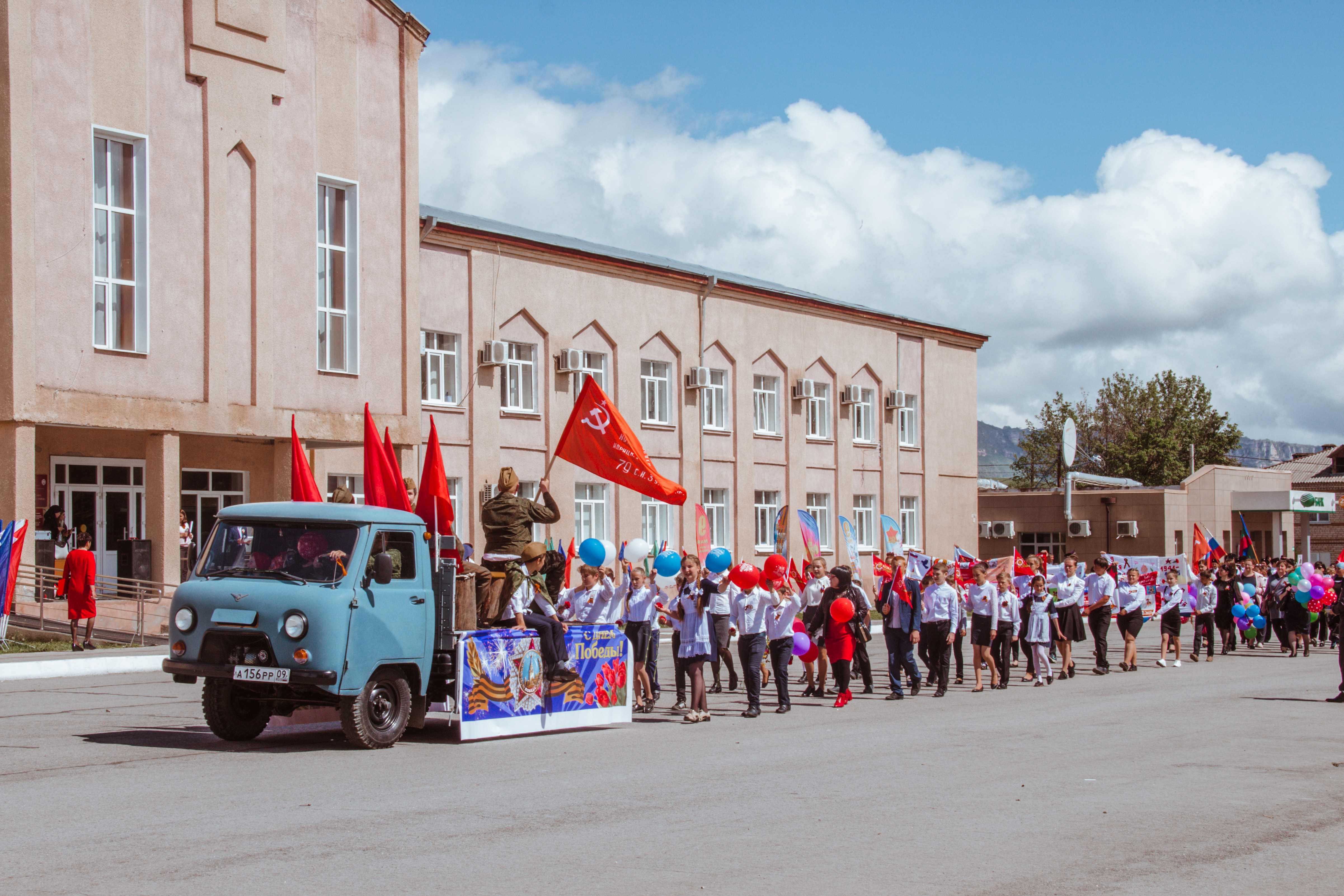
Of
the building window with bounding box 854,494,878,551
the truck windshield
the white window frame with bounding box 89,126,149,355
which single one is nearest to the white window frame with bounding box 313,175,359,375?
the white window frame with bounding box 89,126,149,355

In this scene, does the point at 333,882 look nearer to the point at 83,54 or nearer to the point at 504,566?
the point at 504,566

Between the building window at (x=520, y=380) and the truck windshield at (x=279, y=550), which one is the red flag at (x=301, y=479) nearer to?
the truck windshield at (x=279, y=550)

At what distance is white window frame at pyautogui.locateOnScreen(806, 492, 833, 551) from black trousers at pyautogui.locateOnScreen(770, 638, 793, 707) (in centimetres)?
2619

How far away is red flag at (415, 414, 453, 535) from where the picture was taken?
13.9 metres

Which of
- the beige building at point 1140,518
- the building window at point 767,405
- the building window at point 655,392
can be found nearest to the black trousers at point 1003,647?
the building window at point 655,392

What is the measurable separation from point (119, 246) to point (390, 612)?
53.2 feet

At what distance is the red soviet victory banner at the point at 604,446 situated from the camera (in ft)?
65.9

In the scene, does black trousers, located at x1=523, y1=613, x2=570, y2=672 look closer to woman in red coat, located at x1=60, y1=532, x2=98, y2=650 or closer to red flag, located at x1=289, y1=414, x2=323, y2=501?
red flag, located at x1=289, y1=414, x2=323, y2=501

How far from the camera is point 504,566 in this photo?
13.5m

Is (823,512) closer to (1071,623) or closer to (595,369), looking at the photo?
(595,369)

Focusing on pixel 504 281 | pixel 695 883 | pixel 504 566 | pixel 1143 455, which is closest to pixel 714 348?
pixel 504 281

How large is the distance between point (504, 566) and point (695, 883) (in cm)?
681

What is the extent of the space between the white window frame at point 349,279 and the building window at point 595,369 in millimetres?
6852

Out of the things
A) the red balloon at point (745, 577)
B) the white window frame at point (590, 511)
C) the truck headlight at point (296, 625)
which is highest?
the white window frame at point (590, 511)
